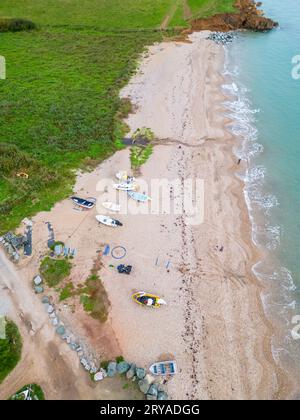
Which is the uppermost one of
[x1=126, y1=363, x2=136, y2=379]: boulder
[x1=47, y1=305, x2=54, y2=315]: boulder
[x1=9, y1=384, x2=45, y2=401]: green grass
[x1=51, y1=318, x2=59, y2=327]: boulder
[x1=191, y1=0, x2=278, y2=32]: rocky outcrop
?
[x1=191, y1=0, x2=278, y2=32]: rocky outcrop

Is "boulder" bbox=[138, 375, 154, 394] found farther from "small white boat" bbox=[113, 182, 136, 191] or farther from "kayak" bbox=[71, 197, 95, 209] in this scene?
"small white boat" bbox=[113, 182, 136, 191]

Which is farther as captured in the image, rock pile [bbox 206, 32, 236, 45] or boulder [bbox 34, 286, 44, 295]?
rock pile [bbox 206, 32, 236, 45]

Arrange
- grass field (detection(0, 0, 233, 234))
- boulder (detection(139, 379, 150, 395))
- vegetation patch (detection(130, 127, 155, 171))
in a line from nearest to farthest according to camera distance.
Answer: boulder (detection(139, 379, 150, 395)) → grass field (detection(0, 0, 233, 234)) → vegetation patch (detection(130, 127, 155, 171))

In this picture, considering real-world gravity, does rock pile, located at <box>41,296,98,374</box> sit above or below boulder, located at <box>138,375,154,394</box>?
above

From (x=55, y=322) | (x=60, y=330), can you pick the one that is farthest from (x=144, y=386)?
(x=55, y=322)

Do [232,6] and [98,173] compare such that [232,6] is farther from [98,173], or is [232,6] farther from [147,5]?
[98,173]

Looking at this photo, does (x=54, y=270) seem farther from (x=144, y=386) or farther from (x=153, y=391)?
(x=153, y=391)

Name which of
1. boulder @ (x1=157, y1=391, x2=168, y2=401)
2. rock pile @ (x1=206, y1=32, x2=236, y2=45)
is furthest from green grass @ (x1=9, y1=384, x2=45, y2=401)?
rock pile @ (x1=206, y1=32, x2=236, y2=45)
